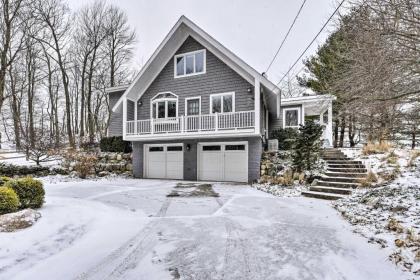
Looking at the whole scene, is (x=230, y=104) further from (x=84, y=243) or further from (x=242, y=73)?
(x=84, y=243)

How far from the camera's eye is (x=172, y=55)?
14.4m

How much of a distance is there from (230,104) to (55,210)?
910 cm

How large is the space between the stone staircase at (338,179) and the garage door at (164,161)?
7.13 meters

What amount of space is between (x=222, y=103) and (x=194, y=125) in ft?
6.02

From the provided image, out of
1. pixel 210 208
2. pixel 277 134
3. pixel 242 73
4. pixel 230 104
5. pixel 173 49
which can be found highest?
pixel 173 49

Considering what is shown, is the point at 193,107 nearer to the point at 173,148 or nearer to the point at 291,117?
the point at 173,148

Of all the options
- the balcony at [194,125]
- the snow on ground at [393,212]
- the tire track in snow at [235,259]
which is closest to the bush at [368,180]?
the snow on ground at [393,212]

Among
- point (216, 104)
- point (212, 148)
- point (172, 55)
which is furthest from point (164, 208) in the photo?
point (172, 55)

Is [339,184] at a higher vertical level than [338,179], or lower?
lower

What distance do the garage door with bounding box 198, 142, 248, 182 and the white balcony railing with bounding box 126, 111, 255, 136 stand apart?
1141 millimetres

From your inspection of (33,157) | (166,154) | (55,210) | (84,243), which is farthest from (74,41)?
(84,243)

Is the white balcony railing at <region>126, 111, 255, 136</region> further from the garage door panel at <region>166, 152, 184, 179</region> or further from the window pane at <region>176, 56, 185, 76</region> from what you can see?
the window pane at <region>176, 56, 185, 76</region>

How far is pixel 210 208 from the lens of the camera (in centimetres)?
716

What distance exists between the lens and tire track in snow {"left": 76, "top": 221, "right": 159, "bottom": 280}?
11.4 feet
